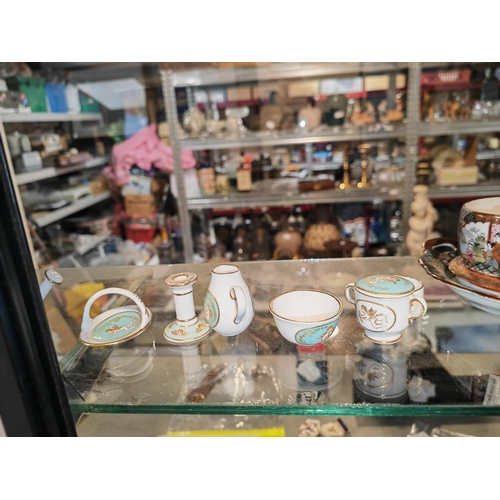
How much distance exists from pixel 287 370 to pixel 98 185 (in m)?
2.06

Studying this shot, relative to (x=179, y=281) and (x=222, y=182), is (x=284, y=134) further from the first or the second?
(x=179, y=281)

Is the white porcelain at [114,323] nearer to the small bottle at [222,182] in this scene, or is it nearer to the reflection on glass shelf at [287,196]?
the reflection on glass shelf at [287,196]

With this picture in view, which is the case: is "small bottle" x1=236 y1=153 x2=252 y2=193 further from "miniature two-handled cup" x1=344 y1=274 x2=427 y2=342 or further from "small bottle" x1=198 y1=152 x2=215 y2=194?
"miniature two-handled cup" x1=344 y1=274 x2=427 y2=342

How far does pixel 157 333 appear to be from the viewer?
73 cm

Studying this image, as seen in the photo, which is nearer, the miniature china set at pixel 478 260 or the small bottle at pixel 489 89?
the miniature china set at pixel 478 260

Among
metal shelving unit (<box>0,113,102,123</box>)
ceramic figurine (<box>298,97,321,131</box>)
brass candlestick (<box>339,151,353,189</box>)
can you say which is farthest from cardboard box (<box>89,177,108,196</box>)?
brass candlestick (<box>339,151,353,189</box>)

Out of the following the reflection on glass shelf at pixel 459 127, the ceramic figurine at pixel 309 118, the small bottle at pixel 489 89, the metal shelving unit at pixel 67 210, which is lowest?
the metal shelving unit at pixel 67 210

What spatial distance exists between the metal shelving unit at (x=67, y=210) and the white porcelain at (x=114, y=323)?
4.31ft

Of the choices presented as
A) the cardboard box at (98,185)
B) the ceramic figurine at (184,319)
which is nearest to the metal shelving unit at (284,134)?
the cardboard box at (98,185)

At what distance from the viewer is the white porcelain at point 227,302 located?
0.67 m

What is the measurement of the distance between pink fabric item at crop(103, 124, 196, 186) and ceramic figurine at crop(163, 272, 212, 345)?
1.73 metres

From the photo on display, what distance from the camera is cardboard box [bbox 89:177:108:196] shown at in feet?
7.63

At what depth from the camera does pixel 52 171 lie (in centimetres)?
199
